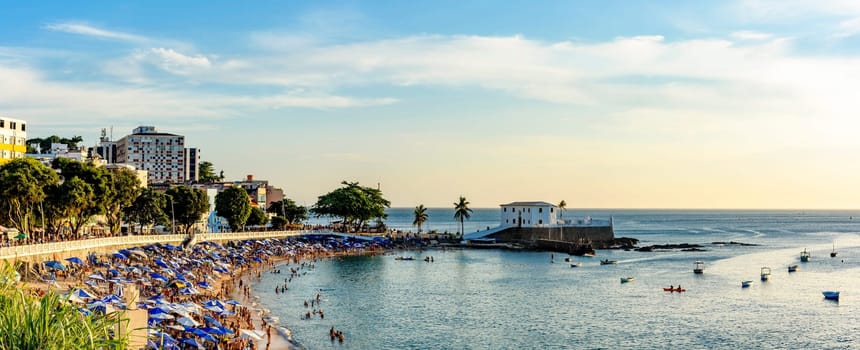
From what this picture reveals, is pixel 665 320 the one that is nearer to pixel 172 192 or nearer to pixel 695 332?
pixel 695 332

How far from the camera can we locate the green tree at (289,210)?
17575 cm

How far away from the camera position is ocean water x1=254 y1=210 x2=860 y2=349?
5441 cm

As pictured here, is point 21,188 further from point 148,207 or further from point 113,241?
point 148,207

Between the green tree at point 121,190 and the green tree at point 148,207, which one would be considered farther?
the green tree at point 148,207

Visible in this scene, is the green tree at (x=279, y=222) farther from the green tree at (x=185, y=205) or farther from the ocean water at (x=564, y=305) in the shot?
the ocean water at (x=564, y=305)

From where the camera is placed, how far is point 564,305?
70.7m

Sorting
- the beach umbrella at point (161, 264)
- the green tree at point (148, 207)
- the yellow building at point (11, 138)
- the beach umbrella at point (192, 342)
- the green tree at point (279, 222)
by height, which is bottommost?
the beach umbrella at point (192, 342)

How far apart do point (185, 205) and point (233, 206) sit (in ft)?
45.2

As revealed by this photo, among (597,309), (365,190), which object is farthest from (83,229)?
(597,309)

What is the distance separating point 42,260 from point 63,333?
186ft

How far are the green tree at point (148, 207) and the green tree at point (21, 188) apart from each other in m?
23.6

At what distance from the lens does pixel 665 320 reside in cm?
6281

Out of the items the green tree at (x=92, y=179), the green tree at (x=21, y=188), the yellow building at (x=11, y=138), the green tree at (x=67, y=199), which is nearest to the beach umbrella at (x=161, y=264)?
the green tree at (x=67, y=199)

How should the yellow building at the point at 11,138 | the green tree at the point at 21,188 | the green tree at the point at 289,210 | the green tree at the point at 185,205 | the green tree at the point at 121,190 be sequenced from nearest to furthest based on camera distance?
the green tree at the point at 21,188 → the green tree at the point at 121,190 → the yellow building at the point at 11,138 → the green tree at the point at 185,205 → the green tree at the point at 289,210
